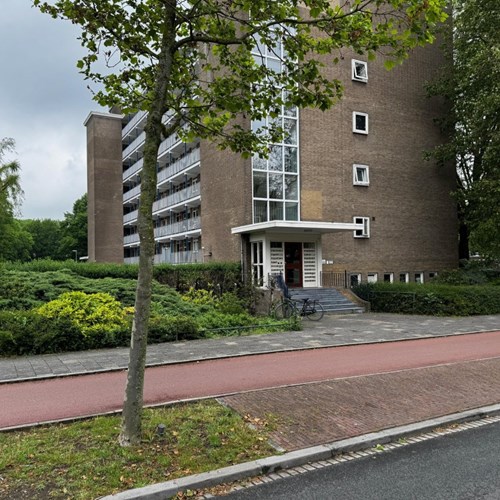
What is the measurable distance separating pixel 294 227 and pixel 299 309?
4426 millimetres

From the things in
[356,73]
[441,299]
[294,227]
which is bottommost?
[441,299]

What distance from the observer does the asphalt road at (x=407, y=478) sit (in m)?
4.02

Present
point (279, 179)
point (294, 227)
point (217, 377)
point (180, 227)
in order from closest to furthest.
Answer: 1. point (217, 377)
2. point (294, 227)
3. point (279, 179)
4. point (180, 227)

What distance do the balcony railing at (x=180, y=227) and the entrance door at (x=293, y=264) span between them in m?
9.89

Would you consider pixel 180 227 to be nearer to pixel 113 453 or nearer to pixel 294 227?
pixel 294 227

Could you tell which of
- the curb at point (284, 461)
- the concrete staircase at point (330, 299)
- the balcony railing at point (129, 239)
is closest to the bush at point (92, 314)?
the curb at point (284, 461)

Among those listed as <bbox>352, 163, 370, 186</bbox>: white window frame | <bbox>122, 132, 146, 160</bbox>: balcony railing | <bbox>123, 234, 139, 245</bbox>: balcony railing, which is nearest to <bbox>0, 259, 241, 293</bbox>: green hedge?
<bbox>352, 163, 370, 186</bbox>: white window frame

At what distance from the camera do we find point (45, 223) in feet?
275

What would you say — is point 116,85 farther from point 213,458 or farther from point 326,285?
point 326,285

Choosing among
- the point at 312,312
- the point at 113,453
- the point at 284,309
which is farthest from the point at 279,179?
the point at 113,453

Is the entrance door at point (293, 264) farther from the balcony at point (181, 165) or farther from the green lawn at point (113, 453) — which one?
the green lawn at point (113, 453)

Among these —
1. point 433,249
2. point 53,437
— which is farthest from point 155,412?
point 433,249

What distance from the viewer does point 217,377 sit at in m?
8.02

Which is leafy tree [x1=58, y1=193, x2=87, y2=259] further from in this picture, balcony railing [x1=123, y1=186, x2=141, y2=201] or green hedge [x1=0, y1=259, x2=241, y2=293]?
green hedge [x1=0, y1=259, x2=241, y2=293]
